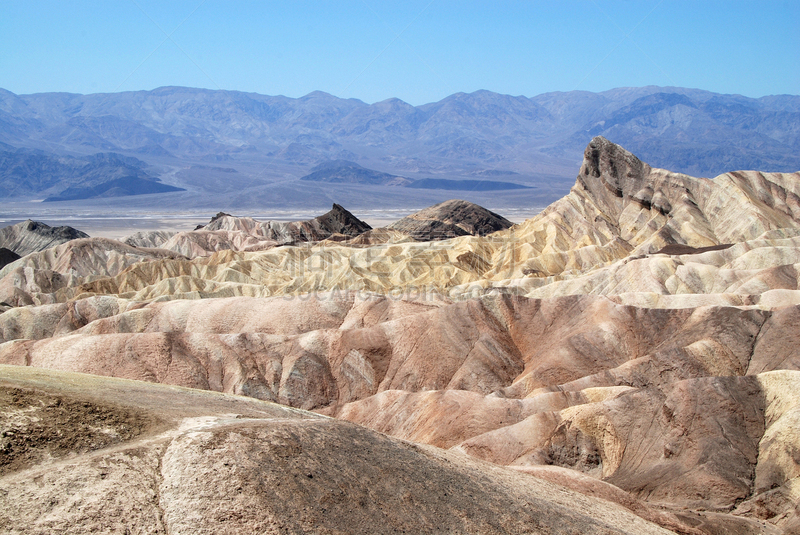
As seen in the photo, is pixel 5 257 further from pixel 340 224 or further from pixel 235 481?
pixel 235 481

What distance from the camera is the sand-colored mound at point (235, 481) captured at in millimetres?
14891

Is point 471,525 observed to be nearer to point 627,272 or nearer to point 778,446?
point 778,446

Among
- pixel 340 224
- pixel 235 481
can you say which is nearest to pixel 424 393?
pixel 235 481

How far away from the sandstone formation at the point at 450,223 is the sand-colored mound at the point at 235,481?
268 feet

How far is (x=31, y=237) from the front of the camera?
336 feet

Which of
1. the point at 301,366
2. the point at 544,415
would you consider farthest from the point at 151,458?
the point at 301,366

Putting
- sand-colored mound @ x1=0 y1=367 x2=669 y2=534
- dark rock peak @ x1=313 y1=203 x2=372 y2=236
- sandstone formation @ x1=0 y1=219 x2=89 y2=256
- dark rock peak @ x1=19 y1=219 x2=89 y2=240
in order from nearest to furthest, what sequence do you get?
1. sand-colored mound @ x1=0 y1=367 x2=669 y2=534
2. sandstone formation @ x1=0 y1=219 x2=89 y2=256
3. dark rock peak @ x1=19 y1=219 x2=89 y2=240
4. dark rock peak @ x1=313 y1=203 x2=372 y2=236

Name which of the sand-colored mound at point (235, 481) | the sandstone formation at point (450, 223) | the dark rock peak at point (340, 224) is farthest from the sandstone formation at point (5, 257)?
the sand-colored mound at point (235, 481)

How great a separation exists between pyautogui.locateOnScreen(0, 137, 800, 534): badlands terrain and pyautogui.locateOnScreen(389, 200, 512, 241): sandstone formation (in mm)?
28882

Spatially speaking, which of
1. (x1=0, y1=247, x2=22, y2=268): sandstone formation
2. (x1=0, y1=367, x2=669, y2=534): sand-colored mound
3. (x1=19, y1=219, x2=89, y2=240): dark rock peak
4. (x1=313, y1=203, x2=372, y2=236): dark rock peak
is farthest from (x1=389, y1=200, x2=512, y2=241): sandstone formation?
(x1=0, y1=367, x2=669, y2=534): sand-colored mound

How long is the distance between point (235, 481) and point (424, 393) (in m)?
17.9

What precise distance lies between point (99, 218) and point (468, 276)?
488ft

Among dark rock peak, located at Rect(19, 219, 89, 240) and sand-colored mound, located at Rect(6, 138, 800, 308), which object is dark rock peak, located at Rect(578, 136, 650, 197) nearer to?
sand-colored mound, located at Rect(6, 138, 800, 308)

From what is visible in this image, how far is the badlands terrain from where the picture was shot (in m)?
16.5
